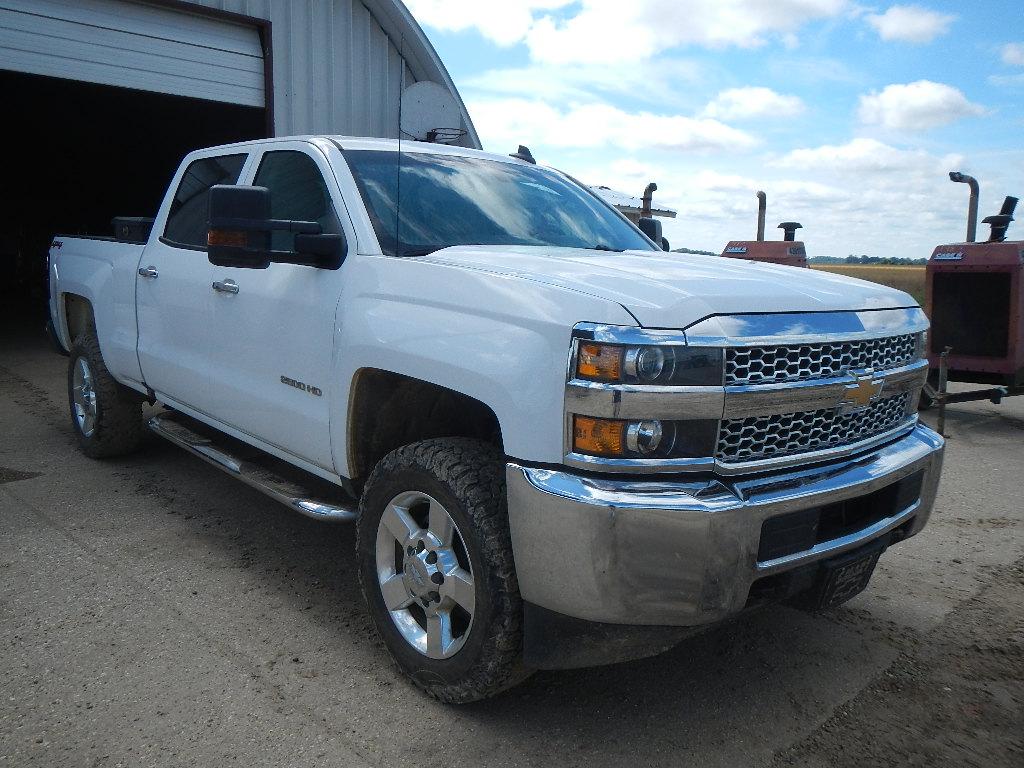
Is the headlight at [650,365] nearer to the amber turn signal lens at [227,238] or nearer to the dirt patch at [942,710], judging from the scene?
the dirt patch at [942,710]

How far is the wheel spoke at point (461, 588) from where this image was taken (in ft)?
8.40

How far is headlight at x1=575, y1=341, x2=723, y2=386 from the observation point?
7.32 ft

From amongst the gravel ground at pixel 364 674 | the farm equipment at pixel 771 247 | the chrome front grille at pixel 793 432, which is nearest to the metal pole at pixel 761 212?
the farm equipment at pixel 771 247

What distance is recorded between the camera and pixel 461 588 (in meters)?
2.60

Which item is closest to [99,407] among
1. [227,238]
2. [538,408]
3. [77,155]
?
[227,238]

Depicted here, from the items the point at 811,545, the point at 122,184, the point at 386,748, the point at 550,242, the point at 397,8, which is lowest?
the point at 386,748

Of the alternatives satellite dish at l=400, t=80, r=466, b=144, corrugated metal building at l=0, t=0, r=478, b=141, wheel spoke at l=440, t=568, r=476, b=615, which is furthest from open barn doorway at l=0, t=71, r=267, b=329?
wheel spoke at l=440, t=568, r=476, b=615

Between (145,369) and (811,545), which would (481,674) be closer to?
(811,545)

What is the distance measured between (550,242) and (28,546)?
9.49ft

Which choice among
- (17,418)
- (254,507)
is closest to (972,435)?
(254,507)

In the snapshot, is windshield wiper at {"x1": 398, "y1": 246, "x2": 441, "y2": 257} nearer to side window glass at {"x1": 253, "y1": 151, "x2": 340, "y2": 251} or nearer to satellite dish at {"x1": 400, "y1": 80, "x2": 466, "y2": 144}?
side window glass at {"x1": 253, "y1": 151, "x2": 340, "y2": 251}

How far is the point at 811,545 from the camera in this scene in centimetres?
247

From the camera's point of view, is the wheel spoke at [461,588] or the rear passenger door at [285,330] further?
the rear passenger door at [285,330]

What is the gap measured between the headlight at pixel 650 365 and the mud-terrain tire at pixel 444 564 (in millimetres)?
538
